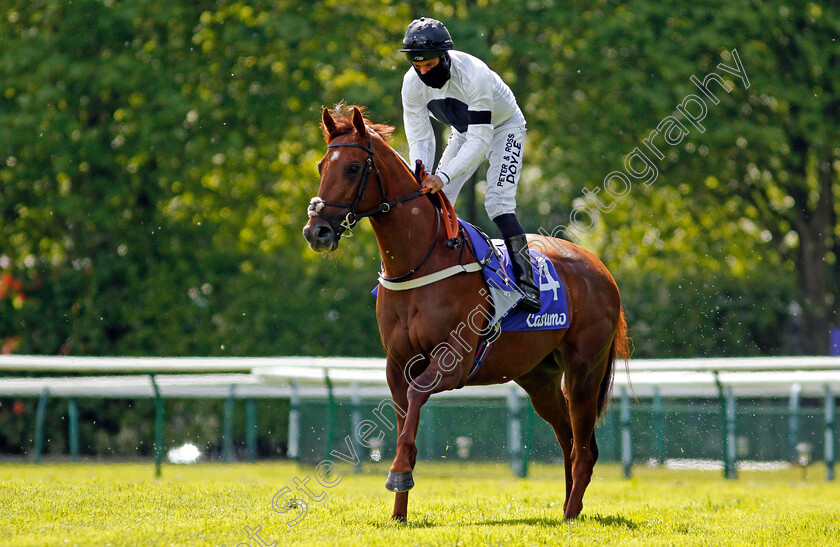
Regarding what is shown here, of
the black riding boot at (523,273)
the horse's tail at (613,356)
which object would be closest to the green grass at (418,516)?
the horse's tail at (613,356)

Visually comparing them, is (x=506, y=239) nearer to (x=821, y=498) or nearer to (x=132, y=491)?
(x=132, y=491)

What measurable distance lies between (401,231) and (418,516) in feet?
6.04

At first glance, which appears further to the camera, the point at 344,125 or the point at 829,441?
the point at 829,441

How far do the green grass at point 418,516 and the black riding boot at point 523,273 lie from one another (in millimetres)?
1385

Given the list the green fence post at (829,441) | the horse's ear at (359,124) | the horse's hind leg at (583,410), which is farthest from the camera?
the green fence post at (829,441)

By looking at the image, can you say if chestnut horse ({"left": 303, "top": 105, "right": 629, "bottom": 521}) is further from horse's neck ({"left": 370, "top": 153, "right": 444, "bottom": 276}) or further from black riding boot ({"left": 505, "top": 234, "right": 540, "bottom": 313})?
black riding boot ({"left": 505, "top": 234, "right": 540, "bottom": 313})

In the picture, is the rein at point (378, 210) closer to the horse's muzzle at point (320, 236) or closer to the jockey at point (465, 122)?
the horse's muzzle at point (320, 236)

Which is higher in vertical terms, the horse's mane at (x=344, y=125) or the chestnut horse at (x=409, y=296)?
the horse's mane at (x=344, y=125)

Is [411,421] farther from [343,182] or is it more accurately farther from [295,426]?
[295,426]

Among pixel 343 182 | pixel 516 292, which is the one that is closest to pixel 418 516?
pixel 516 292

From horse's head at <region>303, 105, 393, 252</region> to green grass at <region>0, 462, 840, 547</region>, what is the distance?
1.66m

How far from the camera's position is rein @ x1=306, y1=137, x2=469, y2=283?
5.82 m

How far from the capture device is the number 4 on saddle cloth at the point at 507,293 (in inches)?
257

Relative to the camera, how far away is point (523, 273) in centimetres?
682
